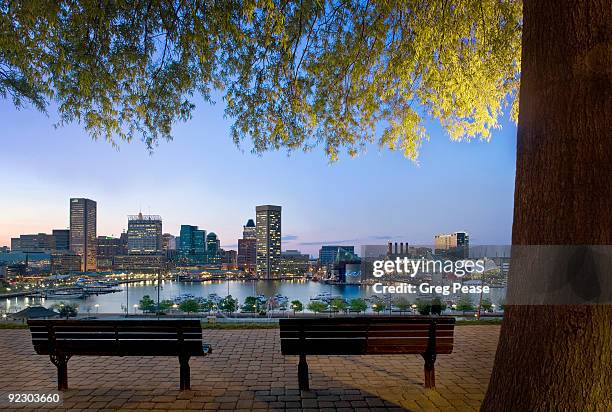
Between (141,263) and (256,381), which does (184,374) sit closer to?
(256,381)

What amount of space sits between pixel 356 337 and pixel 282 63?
3652 millimetres

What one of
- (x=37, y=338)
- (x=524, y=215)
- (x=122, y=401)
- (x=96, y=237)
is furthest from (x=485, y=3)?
(x=96, y=237)

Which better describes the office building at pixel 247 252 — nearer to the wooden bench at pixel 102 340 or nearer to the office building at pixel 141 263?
the office building at pixel 141 263

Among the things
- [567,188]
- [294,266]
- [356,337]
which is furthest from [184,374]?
[294,266]

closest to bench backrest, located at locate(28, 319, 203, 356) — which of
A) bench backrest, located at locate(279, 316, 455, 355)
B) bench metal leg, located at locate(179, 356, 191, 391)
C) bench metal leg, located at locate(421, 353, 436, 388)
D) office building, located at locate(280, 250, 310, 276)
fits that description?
bench metal leg, located at locate(179, 356, 191, 391)

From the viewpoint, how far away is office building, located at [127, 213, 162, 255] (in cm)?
11525

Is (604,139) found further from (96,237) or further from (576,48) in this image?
(96,237)

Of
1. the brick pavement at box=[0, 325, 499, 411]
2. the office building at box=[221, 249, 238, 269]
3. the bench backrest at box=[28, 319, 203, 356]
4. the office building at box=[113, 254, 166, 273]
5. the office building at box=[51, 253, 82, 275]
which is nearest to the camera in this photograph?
the brick pavement at box=[0, 325, 499, 411]

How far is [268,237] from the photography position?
118m

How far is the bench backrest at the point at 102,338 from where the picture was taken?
3963mm

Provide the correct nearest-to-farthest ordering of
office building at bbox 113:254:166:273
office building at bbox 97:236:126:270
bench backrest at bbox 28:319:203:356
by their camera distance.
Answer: bench backrest at bbox 28:319:203:356 → office building at bbox 113:254:166:273 → office building at bbox 97:236:126:270

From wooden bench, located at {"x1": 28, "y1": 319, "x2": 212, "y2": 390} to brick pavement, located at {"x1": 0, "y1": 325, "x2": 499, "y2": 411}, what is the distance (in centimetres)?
35

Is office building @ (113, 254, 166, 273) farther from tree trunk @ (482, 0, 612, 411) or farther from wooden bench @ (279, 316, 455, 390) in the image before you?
tree trunk @ (482, 0, 612, 411)

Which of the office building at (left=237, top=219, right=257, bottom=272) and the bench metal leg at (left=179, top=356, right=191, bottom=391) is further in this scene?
the office building at (left=237, top=219, right=257, bottom=272)
